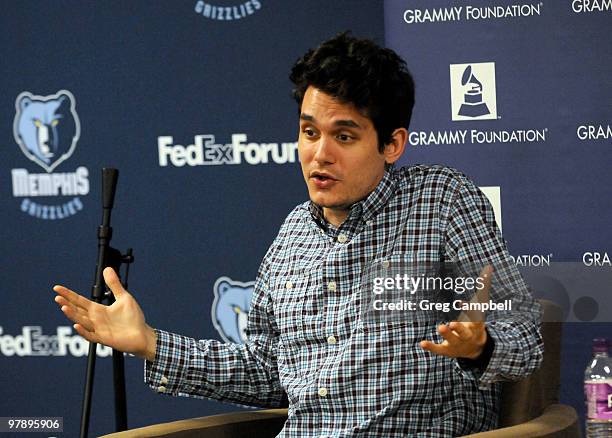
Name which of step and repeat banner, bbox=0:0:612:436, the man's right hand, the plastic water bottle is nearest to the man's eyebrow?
the man's right hand

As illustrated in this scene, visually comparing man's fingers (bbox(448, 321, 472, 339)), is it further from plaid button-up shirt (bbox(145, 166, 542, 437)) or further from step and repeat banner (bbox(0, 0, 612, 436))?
step and repeat banner (bbox(0, 0, 612, 436))

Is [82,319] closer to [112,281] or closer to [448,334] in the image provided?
[112,281]

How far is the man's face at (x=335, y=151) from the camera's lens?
2.41 m

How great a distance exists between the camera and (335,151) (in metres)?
2.41

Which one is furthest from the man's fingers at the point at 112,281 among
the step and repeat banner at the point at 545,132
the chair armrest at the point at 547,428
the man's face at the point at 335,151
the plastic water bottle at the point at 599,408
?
the step and repeat banner at the point at 545,132

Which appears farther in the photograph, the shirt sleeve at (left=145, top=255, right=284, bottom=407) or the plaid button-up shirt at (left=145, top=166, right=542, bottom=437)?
the shirt sleeve at (left=145, top=255, right=284, bottom=407)

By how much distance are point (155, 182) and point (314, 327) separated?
6.52 feet

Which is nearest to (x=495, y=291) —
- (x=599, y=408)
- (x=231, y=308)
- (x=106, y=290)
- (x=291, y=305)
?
(x=599, y=408)

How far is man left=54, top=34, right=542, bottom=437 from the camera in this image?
2.32 meters

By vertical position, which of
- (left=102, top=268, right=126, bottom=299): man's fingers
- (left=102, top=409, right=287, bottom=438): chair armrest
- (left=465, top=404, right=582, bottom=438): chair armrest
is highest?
(left=102, top=268, right=126, bottom=299): man's fingers

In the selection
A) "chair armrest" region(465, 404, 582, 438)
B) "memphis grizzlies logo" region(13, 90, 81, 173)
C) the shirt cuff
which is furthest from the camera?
"memphis grizzlies logo" region(13, 90, 81, 173)

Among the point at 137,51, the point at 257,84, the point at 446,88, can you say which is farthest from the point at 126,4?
the point at 446,88

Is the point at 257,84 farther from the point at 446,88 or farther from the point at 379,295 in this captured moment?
the point at 379,295

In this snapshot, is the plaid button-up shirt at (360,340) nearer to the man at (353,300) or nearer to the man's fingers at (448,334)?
the man at (353,300)
